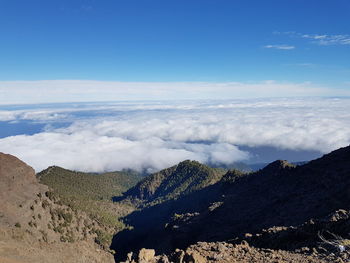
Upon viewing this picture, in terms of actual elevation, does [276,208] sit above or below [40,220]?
above

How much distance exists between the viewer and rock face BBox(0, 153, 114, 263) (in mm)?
63750

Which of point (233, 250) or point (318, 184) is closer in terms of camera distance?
point (233, 250)

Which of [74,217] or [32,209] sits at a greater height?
[32,209]

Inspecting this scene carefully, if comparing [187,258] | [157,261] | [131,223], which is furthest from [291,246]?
[131,223]

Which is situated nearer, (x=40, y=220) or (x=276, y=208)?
(x=276, y=208)

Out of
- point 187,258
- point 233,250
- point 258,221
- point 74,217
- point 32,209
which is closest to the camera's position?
point 187,258

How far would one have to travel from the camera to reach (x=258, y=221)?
64.0 m

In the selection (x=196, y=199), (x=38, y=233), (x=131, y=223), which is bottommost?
(x=131, y=223)

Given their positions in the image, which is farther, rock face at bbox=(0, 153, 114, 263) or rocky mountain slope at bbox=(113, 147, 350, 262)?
rock face at bbox=(0, 153, 114, 263)

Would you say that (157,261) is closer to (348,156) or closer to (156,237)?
(348,156)

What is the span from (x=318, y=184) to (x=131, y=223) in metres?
118

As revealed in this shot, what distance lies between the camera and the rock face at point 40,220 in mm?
63750

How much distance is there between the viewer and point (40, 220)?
307 feet

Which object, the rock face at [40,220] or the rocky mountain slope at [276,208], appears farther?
the rock face at [40,220]
